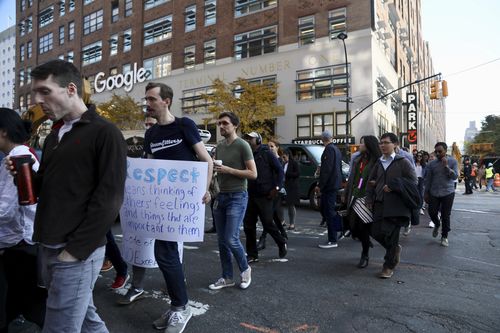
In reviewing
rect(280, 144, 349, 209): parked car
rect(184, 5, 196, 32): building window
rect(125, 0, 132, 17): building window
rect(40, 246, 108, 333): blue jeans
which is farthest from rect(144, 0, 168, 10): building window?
rect(40, 246, 108, 333): blue jeans

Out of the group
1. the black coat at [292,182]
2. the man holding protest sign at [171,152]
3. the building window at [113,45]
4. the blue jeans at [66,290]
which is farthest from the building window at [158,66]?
the blue jeans at [66,290]

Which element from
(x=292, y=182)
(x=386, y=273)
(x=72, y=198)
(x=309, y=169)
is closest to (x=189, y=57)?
(x=309, y=169)

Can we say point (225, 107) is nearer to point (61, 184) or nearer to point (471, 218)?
point (471, 218)

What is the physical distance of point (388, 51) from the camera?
105 ft

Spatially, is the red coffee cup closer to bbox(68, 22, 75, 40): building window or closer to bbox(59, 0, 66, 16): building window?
bbox(68, 22, 75, 40): building window

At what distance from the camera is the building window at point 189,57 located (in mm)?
33062

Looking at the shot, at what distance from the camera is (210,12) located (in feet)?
105

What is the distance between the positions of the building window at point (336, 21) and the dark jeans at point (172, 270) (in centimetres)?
2574

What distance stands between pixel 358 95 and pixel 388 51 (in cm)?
953

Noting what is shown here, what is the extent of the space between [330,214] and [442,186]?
238 centimetres

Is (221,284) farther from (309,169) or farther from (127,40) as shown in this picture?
(127,40)

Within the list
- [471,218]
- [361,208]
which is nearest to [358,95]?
[471,218]

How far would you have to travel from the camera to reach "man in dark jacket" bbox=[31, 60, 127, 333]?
6.30ft

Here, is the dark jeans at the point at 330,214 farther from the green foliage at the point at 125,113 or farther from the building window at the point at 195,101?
the green foliage at the point at 125,113
